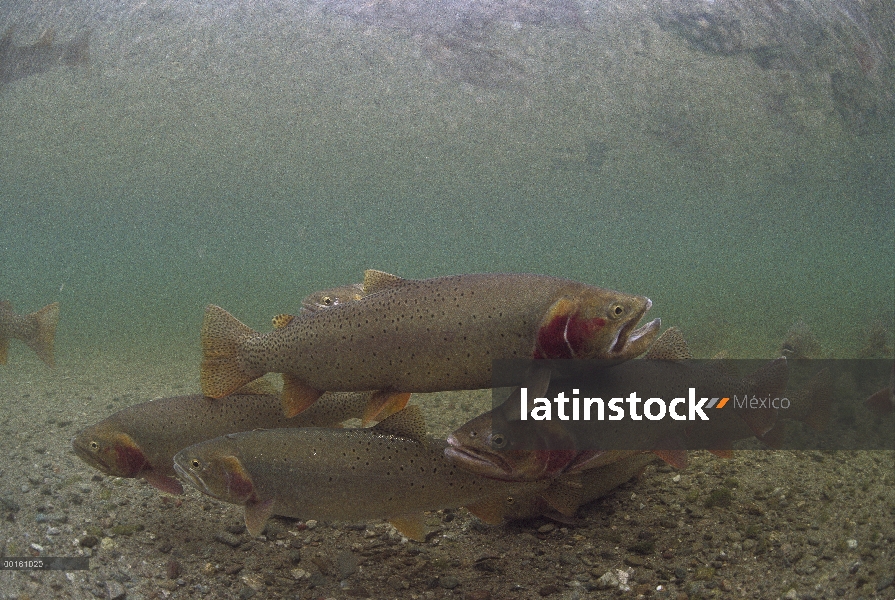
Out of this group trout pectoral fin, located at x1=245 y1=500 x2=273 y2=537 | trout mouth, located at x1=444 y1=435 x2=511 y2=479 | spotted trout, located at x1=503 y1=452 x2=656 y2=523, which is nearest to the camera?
trout mouth, located at x1=444 y1=435 x2=511 y2=479

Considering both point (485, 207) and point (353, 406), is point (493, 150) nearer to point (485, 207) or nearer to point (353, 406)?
point (485, 207)

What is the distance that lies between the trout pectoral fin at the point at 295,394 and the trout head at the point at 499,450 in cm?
69

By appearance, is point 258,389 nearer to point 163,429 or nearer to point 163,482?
point 163,429

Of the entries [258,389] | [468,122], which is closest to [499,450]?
[258,389]

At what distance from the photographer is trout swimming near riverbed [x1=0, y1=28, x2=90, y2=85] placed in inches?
210

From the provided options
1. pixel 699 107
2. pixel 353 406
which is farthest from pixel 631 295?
pixel 699 107

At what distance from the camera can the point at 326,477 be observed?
2.30 metres

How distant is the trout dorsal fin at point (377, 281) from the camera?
237 cm

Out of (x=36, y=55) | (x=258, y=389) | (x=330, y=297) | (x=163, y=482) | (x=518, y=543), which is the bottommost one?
(x=518, y=543)

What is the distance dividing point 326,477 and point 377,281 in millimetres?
881

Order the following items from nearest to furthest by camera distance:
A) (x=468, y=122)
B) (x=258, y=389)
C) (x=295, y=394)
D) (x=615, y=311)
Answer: (x=615, y=311), (x=295, y=394), (x=258, y=389), (x=468, y=122)

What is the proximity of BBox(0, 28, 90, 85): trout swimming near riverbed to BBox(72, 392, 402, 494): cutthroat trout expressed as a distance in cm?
475

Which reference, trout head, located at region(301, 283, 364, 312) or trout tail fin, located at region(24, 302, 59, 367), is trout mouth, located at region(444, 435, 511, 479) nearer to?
trout head, located at region(301, 283, 364, 312)

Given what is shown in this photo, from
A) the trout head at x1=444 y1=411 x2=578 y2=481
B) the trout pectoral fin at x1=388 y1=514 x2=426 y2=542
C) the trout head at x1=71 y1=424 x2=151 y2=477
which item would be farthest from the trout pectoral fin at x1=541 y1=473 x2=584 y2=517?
the trout head at x1=71 y1=424 x2=151 y2=477
